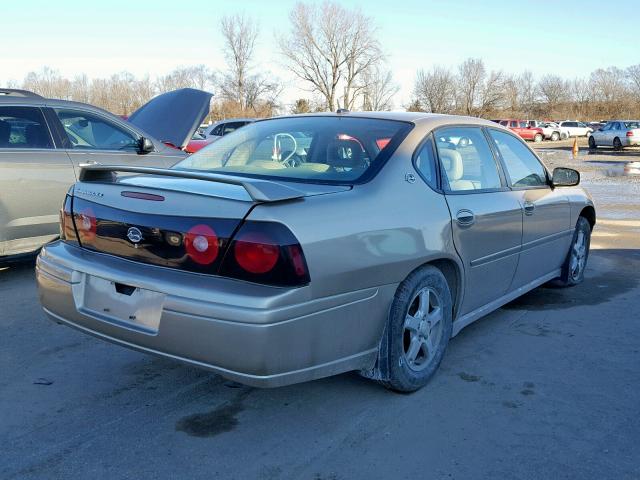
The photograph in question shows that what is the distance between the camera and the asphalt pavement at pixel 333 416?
2674mm

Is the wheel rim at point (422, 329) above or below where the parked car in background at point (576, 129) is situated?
below

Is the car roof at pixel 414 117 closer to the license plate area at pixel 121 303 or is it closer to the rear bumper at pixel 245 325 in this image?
the rear bumper at pixel 245 325

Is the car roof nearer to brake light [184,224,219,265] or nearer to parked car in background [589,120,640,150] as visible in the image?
brake light [184,224,219,265]

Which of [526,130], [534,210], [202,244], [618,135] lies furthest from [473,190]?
[526,130]

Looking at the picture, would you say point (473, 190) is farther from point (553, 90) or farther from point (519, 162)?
point (553, 90)

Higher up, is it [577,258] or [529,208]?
[529,208]

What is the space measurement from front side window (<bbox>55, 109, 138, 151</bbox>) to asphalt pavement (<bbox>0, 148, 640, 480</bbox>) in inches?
95.5

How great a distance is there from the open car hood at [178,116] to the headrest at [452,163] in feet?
16.0

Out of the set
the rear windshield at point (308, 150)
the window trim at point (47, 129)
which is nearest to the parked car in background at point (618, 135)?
the window trim at point (47, 129)

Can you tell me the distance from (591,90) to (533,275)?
280 ft

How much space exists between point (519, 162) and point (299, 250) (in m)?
2.64

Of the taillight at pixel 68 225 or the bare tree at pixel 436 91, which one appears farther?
the bare tree at pixel 436 91

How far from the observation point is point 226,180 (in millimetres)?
2854

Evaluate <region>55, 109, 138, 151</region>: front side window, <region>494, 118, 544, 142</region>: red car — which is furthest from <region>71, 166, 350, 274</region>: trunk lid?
<region>494, 118, 544, 142</region>: red car
